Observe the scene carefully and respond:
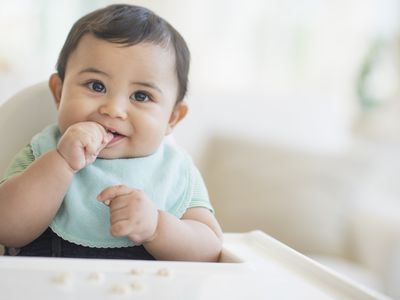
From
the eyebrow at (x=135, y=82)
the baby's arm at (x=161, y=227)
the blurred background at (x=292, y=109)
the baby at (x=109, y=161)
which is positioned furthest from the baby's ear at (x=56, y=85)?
the blurred background at (x=292, y=109)

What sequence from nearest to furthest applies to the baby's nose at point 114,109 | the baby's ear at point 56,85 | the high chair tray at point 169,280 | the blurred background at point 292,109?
the high chair tray at point 169,280
the baby's nose at point 114,109
the baby's ear at point 56,85
the blurred background at point 292,109

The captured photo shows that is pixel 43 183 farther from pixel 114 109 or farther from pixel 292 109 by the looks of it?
pixel 292 109

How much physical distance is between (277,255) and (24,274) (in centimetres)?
42

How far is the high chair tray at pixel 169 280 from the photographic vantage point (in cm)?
63

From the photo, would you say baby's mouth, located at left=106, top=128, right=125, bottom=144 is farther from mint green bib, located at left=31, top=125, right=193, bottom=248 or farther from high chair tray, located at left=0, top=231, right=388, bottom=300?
high chair tray, located at left=0, top=231, right=388, bottom=300

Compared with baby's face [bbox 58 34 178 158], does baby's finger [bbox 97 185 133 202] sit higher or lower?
lower

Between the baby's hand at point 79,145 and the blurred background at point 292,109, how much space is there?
2.59 ft

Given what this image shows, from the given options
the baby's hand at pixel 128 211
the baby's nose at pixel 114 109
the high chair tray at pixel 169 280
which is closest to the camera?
the high chair tray at pixel 169 280

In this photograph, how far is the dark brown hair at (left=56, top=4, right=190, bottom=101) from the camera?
914 mm

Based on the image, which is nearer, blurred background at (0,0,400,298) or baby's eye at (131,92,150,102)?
baby's eye at (131,92,150,102)

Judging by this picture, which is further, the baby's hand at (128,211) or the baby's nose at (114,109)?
the baby's nose at (114,109)

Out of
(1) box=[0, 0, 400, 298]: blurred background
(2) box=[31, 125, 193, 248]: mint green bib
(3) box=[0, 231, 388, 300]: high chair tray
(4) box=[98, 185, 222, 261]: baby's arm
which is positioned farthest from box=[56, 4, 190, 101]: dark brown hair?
(1) box=[0, 0, 400, 298]: blurred background

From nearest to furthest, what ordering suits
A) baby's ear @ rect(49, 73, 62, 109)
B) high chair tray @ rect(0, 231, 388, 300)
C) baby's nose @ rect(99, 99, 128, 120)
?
high chair tray @ rect(0, 231, 388, 300)
baby's nose @ rect(99, 99, 128, 120)
baby's ear @ rect(49, 73, 62, 109)

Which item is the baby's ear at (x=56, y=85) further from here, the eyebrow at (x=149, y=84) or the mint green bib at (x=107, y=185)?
the eyebrow at (x=149, y=84)
